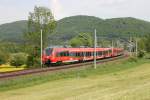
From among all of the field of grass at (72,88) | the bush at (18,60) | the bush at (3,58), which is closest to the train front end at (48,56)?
the field of grass at (72,88)

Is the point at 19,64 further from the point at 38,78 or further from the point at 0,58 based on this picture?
the point at 38,78

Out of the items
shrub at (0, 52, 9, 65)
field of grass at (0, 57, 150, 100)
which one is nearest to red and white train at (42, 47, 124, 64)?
field of grass at (0, 57, 150, 100)

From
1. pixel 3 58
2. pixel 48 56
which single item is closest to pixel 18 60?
pixel 3 58

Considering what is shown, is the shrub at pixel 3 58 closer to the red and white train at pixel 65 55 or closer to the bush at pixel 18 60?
the bush at pixel 18 60

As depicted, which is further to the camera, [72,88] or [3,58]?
[3,58]

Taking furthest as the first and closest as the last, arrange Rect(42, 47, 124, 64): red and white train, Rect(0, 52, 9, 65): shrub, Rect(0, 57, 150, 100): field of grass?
Rect(0, 52, 9, 65): shrub → Rect(42, 47, 124, 64): red and white train → Rect(0, 57, 150, 100): field of grass

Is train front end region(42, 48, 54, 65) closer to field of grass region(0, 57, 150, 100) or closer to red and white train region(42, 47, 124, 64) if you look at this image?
red and white train region(42, 47, 124, 64)

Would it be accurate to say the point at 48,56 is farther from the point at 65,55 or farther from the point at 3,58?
the point at 3,58

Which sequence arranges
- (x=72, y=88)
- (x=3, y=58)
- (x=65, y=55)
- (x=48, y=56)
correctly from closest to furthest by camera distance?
(x=72, y=88) < (x=48, y=56) < (x=65, y=55) < (x=3, y=58)

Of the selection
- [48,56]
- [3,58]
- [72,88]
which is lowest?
[72,88]

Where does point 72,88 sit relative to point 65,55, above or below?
below

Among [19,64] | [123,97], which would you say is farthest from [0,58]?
[123,97]

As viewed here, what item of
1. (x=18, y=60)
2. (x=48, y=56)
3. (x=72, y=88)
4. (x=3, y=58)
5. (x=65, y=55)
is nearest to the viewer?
(x=72, y=88)

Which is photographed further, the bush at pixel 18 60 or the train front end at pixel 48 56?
the bush at pixel 18 60
